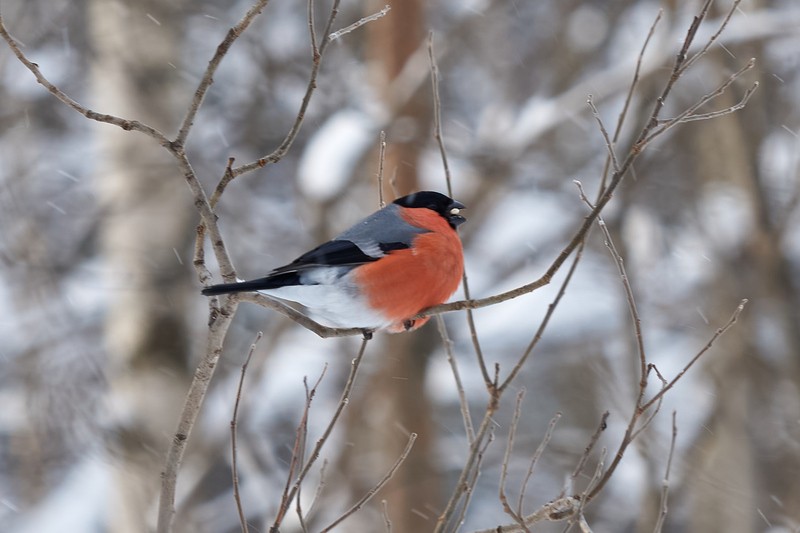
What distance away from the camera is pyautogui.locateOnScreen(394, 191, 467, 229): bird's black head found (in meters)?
2.96

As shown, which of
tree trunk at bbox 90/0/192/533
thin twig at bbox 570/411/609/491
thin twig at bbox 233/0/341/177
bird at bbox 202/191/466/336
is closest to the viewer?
thin twig at bbox 570/411/609/491

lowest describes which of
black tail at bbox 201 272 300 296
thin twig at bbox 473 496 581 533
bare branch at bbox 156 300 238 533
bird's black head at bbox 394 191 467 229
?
thin twig at bbox 473 496 581 533

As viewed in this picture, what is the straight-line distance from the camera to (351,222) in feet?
22.4

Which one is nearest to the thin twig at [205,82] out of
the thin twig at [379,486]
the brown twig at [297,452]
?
the brown twig at [297,452]

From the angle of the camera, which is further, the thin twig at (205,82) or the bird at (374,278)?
the bird at (374,278)

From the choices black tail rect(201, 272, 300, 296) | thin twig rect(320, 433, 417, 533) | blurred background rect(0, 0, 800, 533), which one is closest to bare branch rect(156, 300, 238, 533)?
black tail rect(201, 272, 300, 296)

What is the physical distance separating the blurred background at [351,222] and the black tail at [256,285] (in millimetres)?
2641

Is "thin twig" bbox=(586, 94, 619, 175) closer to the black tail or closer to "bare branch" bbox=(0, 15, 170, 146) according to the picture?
the black tail

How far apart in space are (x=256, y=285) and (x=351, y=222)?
4.77 m

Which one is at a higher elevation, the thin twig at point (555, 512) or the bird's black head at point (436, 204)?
the bird's black head at point (436, 204)

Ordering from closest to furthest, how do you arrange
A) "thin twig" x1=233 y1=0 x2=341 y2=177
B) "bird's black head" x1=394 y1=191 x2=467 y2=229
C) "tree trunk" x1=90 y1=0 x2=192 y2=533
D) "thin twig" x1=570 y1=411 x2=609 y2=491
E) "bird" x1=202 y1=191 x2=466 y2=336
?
"thin twig" x1=570 y1=411 x2=609 y2=491 < "thin twig" x1=233 y1=0 x2=341 y2=177 < "bird" x1=202 y1=191 x2=466 y2=336 < "bird's black head" x1=394 y1=191 x2=467 y2=229 < "tree trunk" x1=90 y1=0 x2=192 y2=533

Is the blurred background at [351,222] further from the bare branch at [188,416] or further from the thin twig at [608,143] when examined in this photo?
the bare branch at [188,416]

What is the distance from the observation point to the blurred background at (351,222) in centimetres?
561

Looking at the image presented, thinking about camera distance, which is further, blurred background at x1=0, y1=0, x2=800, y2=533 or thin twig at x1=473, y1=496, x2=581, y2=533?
blurred background at x1=0, y1=0, x2=800, y2=533
